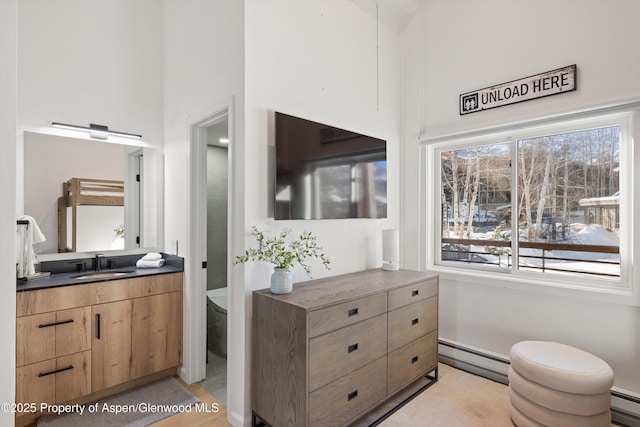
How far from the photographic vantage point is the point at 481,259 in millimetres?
2926

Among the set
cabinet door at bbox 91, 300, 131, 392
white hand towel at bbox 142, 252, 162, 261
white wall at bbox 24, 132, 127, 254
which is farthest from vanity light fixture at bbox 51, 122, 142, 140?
cabinet door at bbox 91, 300, 131, 392

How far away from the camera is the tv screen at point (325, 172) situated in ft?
7.10

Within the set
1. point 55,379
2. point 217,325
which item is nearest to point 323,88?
point 217,325

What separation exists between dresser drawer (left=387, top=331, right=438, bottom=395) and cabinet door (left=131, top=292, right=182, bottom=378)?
5.63 feet

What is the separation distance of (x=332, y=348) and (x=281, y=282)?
0.48 m

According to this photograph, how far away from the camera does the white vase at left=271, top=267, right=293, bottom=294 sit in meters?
Result: 1.98

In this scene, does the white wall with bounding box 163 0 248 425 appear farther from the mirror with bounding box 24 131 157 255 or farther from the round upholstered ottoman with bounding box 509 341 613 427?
the round upholstered ottoman with bounding box 509 341 613 427

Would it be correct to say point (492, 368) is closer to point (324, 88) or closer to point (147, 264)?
point (324, 88)

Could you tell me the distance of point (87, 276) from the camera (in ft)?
7.84

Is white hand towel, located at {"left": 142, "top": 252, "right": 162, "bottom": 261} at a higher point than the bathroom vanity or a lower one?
higher

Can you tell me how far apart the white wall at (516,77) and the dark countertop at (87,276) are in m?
2.21

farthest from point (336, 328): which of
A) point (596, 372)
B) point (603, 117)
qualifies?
point (603, 117)

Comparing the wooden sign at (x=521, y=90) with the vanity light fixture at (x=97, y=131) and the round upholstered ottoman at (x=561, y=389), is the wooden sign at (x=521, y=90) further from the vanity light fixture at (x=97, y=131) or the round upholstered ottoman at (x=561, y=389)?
the vanity light fixture at (x=97, y=131)

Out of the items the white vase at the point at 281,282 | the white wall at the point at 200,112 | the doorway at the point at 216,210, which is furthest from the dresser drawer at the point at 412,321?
the doorway at the point at 216,210
